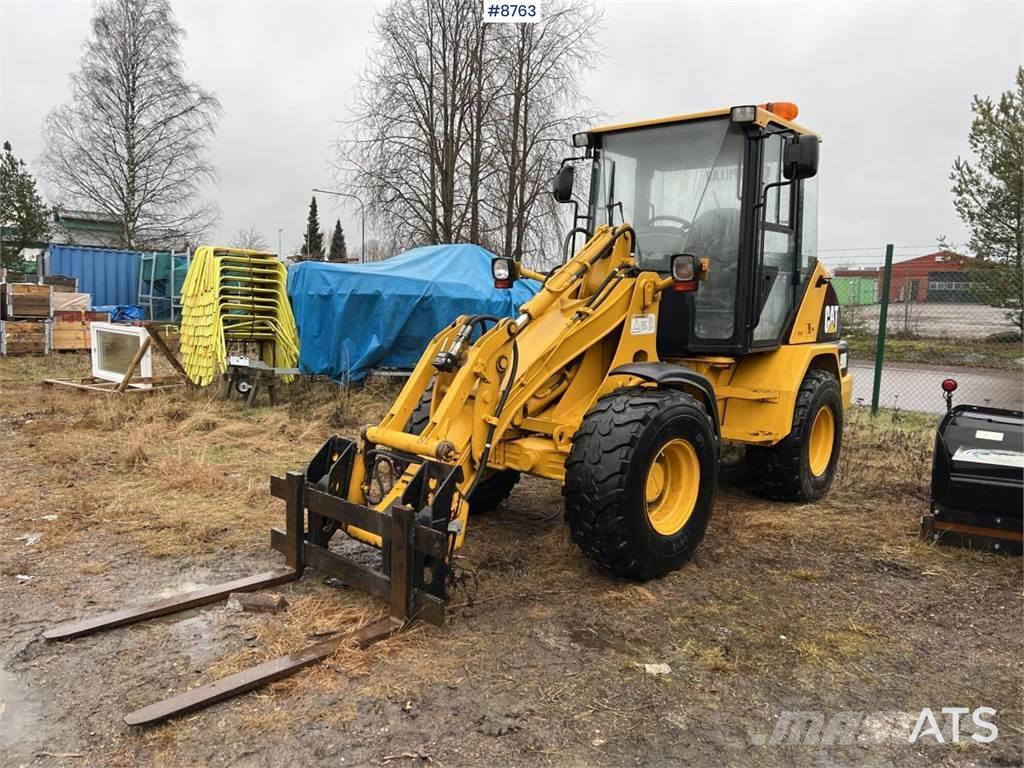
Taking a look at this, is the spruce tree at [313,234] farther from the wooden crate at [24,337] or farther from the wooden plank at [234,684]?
the wooden plank at [234,684]

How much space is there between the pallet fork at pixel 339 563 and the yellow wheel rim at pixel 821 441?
357 centimetres

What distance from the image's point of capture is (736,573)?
4375 mm

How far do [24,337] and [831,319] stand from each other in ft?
53.7

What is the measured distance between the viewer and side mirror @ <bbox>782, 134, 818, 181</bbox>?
184 inches

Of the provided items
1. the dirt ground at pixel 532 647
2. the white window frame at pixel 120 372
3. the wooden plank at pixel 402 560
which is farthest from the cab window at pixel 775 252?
the white window frame at pixel 120 372

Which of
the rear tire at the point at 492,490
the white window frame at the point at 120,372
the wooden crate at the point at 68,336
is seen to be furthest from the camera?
the wooden crate at the point at 68,336

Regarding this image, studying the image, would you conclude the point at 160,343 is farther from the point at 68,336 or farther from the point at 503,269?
the point at 68,336

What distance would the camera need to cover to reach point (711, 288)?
16.8 feet

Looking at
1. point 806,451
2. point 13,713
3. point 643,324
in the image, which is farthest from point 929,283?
point 13,713

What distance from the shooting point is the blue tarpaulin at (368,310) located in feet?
35.4

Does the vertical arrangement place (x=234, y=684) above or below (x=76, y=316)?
below

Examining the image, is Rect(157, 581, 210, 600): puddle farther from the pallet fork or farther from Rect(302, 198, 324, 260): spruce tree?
Rect(302, 198, 324, 260): spruce tree

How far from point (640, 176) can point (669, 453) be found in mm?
2137

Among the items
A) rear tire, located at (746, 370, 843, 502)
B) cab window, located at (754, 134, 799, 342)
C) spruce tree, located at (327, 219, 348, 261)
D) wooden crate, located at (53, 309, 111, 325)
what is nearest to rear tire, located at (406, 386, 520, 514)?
rear tire, located at (746, 370, 843, 502)
